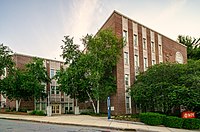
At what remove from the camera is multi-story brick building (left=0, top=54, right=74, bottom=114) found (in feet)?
124

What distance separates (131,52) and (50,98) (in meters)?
17.1

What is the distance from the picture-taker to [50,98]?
4147 centimetres

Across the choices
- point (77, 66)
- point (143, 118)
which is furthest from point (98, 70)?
point (143, 118)

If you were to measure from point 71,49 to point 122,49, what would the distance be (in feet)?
21.9

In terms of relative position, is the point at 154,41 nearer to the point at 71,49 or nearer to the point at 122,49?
the point at 122,49

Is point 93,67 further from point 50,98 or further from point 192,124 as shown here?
point 50,98

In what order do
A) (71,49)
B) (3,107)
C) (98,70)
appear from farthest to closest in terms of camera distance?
(3,107), (71,49), (98,70)

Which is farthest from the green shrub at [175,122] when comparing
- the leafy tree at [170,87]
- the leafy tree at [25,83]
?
the leafy tree at [25,83]

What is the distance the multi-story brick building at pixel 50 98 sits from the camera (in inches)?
1485

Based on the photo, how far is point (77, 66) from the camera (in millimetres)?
29156

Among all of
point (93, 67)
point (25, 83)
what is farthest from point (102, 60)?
point (25, 83)

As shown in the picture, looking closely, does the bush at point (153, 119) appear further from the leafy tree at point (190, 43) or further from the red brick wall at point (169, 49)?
the leafy tree at point (190, 43)

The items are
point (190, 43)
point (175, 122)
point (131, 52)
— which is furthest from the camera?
point (190, 43)

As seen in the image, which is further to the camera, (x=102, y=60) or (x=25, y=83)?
(x=25, y=83)
